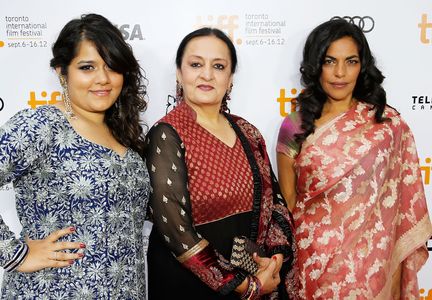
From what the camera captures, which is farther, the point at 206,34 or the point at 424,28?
the point at 424,28

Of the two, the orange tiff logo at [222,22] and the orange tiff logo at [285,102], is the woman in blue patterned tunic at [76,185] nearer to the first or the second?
the orange tiff logo at [222,22]

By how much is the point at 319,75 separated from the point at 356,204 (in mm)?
555

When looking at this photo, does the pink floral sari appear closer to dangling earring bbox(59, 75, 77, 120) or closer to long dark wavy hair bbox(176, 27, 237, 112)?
long dark wavy hair bbox(176, 27, 237, 112)

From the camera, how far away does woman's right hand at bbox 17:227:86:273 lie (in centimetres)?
128

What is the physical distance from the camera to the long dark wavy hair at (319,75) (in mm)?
1843

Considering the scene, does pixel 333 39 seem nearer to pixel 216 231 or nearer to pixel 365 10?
pixel 365 10

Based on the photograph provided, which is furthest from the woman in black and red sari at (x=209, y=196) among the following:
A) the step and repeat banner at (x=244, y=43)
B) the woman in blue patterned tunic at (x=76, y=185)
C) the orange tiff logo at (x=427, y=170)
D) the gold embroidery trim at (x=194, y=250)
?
the orange tiff logo at (x=427, y=170)

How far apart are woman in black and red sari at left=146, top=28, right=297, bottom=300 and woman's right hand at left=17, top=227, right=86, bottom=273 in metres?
0.29

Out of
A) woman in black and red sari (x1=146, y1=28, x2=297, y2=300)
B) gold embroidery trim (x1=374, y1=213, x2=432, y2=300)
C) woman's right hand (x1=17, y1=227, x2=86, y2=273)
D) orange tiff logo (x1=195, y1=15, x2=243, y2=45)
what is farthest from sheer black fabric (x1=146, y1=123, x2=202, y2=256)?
gold embroidery trim (x1=374, y1=213, x2=432, y2=300)

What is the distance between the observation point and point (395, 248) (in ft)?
6.32

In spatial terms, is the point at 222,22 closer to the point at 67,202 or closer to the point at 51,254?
the point at 67,202

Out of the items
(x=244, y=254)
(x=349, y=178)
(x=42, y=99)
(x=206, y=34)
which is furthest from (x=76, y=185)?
(x=349, y=178)

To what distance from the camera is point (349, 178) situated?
1809 millimetres

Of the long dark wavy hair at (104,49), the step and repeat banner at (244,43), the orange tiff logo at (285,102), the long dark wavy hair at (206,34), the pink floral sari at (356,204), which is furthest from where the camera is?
the orange tiff logo at (285,102)
